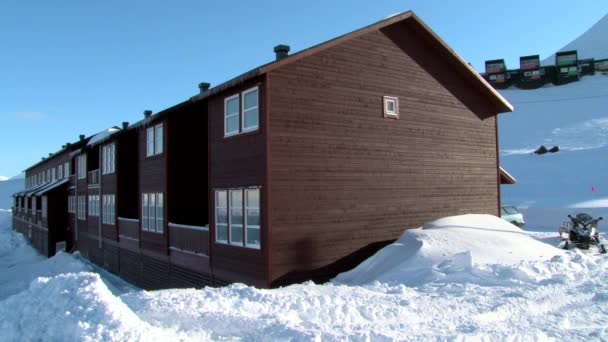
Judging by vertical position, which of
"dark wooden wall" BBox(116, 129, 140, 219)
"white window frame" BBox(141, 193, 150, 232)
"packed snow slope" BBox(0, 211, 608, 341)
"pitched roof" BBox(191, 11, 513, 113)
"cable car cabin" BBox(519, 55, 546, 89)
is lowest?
"packed snow slope" BBox(0, 211, 608, 341)

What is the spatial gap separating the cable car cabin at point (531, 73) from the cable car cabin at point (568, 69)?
8.17 feet

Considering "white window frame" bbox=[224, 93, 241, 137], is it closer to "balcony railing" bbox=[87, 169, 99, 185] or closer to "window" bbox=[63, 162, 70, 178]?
"balcony railing" bbox=[87, 169, 99, 185]

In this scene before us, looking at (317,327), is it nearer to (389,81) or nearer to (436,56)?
(389,81)

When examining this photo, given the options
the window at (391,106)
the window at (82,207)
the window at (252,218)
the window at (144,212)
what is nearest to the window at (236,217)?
the window at (252,218)

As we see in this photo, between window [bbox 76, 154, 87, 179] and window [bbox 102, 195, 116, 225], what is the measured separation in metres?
5.62

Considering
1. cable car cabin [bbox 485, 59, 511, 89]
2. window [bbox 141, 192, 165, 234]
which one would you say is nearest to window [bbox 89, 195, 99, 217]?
window [bbox 141, 192, 165, 234]

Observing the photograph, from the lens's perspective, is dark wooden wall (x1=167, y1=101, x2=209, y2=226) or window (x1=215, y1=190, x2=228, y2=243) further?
dark wooden wall (x1=167, y1=101, x2=209, y2=226)

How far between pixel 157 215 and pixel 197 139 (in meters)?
3.47

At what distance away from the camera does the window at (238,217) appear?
514 inches

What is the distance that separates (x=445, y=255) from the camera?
12.5 meters

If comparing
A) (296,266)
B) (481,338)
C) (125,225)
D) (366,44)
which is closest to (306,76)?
(366,44)

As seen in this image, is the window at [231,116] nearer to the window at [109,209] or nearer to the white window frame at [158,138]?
the white window frame at [158,138]

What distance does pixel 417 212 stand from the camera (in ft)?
53.0

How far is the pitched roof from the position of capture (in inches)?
500
